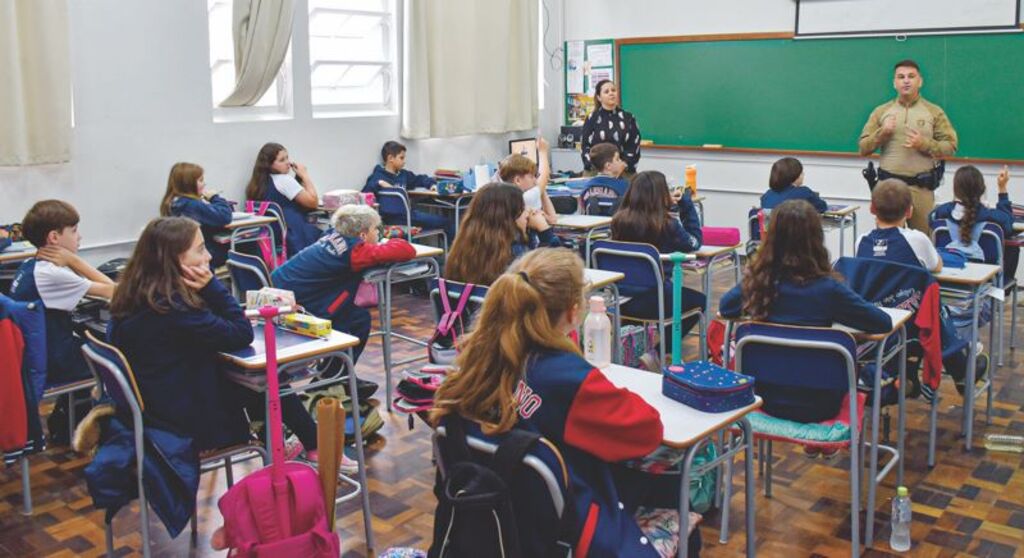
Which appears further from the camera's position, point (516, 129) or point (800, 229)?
point (516, 129)

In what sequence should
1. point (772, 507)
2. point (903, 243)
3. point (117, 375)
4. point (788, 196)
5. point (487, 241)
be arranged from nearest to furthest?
point (117, 375)
point (772, 507)
point (487, 241)
point (903, 243)
point (788, 196)

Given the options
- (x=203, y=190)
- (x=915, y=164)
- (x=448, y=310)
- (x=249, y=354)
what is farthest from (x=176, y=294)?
(x=915, y=164)

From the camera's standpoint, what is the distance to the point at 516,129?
8.95 meters

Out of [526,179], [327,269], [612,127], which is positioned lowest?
[327,269]

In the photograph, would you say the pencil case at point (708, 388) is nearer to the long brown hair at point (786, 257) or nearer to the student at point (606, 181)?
the long brown hair at point (786, 257)

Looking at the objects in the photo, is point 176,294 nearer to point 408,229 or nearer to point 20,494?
point 20,494

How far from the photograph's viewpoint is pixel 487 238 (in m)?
3.76

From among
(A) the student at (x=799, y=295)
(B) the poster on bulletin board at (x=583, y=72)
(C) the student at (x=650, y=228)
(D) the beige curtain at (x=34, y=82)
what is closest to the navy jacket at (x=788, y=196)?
(C) the student at (x=650, y=228)

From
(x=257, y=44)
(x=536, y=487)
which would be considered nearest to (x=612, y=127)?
(x=257, y=44)

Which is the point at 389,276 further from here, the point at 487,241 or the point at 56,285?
the point at 56,285

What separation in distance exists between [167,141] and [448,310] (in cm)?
357

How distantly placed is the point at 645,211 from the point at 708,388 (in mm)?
2315

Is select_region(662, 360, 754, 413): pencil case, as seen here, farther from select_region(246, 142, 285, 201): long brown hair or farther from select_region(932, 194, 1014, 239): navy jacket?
select_region(246, 142, 285, 201): long brown hair

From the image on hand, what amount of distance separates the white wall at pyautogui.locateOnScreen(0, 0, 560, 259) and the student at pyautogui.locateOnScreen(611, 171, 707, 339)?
3236mm
